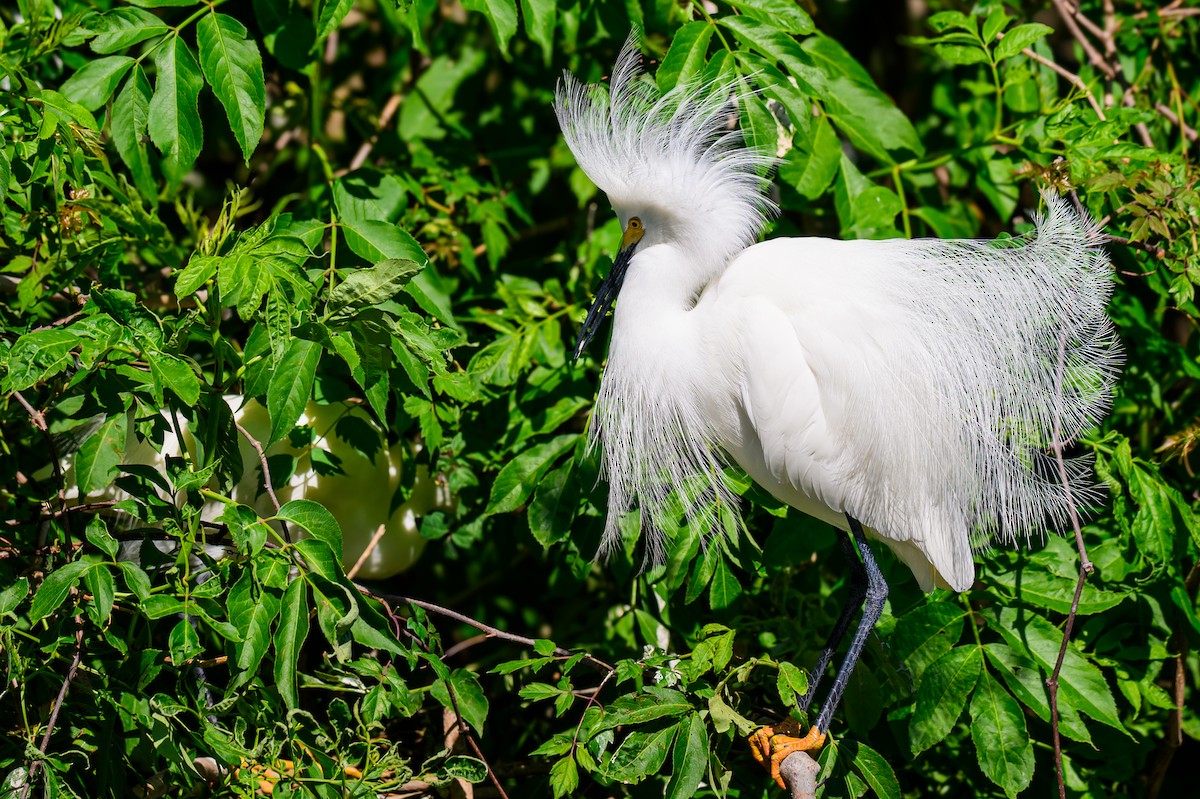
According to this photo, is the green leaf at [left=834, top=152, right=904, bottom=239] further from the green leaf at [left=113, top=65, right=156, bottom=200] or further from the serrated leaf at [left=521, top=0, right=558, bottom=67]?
the green leaf at [left=113, top=65, right=156, bottom=200]

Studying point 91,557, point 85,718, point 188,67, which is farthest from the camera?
point 188,67

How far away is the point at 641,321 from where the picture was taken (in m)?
1.98

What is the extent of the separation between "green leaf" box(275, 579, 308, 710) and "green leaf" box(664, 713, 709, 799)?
0.55m

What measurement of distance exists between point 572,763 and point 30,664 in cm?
82

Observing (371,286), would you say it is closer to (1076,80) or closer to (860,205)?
(860,205)

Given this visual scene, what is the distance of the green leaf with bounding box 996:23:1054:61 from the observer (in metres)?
2.14

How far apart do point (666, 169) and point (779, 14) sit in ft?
1.30

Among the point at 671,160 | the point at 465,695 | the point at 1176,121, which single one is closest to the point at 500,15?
the point at 671,160

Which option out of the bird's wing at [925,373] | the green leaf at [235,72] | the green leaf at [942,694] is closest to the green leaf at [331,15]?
the green leaf at [235,72]

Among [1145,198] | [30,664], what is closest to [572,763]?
[30,664]

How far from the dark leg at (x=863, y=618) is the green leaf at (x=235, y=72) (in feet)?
4.35

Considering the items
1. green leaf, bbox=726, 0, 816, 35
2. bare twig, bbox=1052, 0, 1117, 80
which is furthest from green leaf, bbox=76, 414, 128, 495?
bare twig, bbox=1052, 0, 1117, 80

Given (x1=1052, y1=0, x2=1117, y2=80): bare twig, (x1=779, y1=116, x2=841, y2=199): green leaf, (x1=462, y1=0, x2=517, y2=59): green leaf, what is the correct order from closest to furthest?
(x1=462, y1=0, x2=517, y2=59): green leaf, (x1=779, y1=116, x2=841, y2=199): green leaf, (x1=1052, y1=0, x2=1117, y2=80): bare twig

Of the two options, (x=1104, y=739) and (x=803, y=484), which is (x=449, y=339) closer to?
(x=803, y=484)
